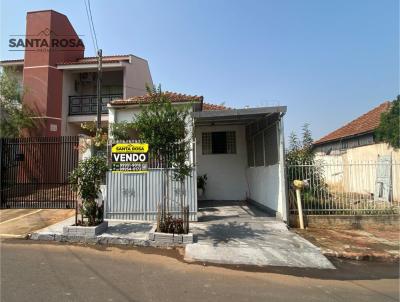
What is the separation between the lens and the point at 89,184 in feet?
24.9

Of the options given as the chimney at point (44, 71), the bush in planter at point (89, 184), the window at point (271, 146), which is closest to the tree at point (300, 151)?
the window at point (271, 146)

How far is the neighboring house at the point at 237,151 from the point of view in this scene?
9.46 meters

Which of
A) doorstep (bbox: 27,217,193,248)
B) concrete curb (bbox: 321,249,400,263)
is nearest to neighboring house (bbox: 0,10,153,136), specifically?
doorstep (bbox: 27,217,193,248)

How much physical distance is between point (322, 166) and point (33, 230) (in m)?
8.51

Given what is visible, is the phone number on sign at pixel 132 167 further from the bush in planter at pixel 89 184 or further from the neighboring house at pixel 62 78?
the neighboring house at pixel 62 78

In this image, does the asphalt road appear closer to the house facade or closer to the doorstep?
the doorstep

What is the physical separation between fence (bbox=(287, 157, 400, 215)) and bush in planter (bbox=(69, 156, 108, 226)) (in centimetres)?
571

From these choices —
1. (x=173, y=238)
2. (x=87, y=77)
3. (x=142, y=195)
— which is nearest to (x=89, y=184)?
(x=142, y=195)

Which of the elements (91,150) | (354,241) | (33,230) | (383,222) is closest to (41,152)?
(91,150)

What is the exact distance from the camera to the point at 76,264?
5520 millimetres

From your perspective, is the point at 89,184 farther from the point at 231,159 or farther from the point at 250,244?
the point at 231,159

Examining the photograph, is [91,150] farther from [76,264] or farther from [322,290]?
[322,290]

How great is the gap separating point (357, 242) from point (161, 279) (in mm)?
5425

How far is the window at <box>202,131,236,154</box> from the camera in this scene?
543 inches
